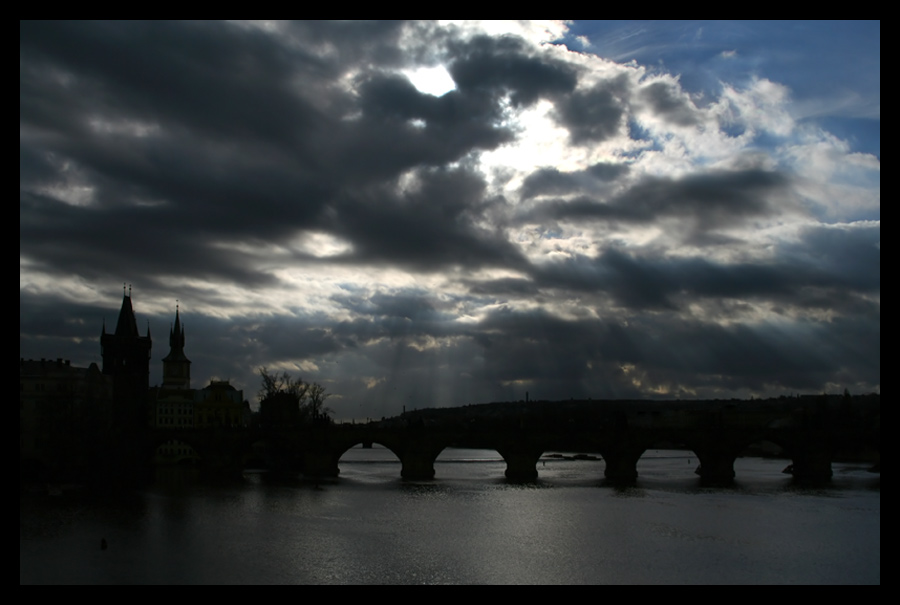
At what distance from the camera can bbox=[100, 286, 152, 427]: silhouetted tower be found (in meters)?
103

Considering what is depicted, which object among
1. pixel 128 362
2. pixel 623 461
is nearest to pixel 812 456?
pixel 623 461

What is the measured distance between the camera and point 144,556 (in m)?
36.2

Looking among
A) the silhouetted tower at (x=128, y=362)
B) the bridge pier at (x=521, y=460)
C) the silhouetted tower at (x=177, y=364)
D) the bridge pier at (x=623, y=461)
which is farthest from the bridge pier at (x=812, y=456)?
the silhouetted tower at (x=177, y=364)

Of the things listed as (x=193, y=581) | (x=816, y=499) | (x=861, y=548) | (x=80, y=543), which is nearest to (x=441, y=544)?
(x=193, y=581)

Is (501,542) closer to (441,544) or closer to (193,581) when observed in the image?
(441,544)

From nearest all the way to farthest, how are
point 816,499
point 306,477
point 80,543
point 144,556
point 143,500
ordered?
point 144,556, point 80,543, point 143,500, point 816,499, point 306,477

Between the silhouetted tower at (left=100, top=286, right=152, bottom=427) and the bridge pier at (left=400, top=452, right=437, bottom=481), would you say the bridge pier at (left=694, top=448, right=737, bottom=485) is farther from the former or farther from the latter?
the silhouetted tower at (left=100, top=286, right=152, bottom=427)

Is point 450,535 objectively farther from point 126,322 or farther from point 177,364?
point 177,364

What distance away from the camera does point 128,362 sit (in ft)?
354

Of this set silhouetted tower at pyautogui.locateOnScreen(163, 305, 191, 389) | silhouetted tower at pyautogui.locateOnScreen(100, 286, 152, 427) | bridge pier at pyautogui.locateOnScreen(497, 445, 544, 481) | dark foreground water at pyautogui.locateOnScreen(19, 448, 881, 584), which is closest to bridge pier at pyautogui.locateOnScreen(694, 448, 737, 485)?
dark foreground water at pyautogui.locateOnScreen(19, 448, 881, 584)

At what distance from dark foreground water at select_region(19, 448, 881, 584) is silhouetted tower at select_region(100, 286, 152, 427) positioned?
41973 mm

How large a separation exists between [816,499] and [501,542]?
106 ft
